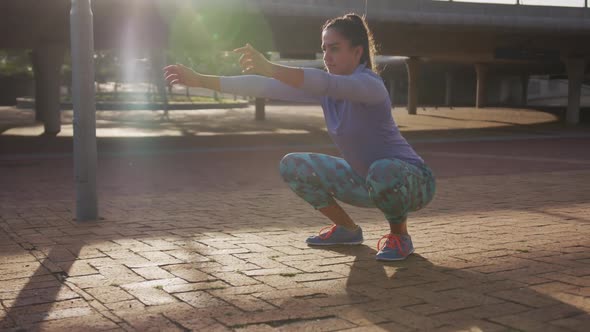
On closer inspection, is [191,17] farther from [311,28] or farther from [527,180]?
[527,180]

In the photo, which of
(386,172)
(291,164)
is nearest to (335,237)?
(291,164)

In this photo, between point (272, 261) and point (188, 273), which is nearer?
point (188, 273)

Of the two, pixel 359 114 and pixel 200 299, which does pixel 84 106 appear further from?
pixel 200 299

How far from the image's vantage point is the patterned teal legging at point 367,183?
4988 millimetres

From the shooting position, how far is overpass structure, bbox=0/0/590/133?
21.0m

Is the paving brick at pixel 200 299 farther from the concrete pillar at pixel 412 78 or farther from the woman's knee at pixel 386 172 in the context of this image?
the concrete pillar at pixel 412 78

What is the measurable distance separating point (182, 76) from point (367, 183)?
1449 millimetres

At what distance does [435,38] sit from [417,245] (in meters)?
24.7

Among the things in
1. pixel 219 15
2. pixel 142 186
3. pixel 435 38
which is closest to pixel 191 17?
pixel 219 15

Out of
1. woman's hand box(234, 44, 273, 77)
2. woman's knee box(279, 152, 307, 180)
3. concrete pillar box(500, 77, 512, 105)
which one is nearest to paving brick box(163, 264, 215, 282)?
woman's knee box(279, 152, 307, 180)

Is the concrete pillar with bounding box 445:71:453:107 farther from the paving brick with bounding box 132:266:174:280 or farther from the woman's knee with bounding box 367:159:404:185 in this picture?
the paving brick with bounding box 132:266:174:280

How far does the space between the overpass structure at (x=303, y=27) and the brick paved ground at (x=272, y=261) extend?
35.6 feet

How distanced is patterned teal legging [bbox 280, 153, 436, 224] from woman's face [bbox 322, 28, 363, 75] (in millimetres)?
701

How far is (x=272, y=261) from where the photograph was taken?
17.1ft
